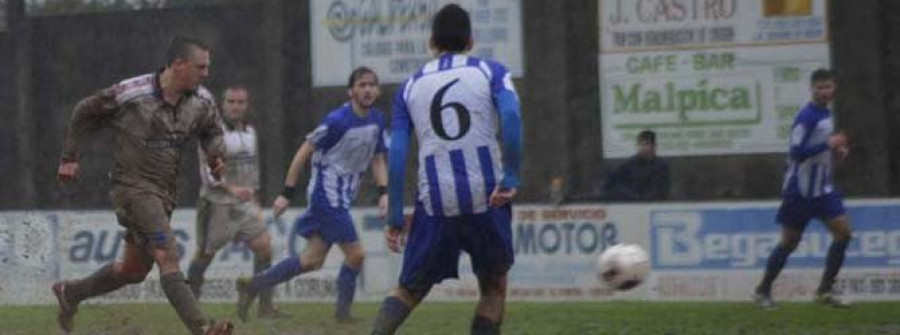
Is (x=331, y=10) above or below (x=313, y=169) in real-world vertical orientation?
above

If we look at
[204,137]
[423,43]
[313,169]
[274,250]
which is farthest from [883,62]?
[204,137]

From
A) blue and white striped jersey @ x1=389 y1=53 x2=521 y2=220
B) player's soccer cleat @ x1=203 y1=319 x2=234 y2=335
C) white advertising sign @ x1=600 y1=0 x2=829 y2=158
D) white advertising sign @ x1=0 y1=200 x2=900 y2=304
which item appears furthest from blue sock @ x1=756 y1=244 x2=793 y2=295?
blue and white striped jersey @ x1=389 y1=53 x2=521 y2=220

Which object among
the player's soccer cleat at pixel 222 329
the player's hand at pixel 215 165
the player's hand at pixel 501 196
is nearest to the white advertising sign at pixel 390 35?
the player's hand at pixel 215 165

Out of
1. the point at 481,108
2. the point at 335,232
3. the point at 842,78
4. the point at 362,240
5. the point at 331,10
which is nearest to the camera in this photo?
the point at 481,108

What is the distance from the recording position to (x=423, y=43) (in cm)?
2184

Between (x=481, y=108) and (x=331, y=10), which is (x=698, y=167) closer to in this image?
(x=331, y=10)

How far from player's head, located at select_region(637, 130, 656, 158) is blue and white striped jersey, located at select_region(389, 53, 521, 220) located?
10.9m

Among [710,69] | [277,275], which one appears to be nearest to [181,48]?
[277,275]

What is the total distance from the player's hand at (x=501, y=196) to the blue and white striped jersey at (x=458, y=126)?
0.05 meters

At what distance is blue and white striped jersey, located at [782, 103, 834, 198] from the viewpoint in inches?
646

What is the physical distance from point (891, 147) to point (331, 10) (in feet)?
20.5

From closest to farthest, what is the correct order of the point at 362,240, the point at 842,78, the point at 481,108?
the point at 481,108
the point at 362,240
the point at 842,78

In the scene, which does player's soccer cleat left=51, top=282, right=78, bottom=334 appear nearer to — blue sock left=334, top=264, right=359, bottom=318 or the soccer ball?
blue sock left=334, top=264, right=359, bottom=318

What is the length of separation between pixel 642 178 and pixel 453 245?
10.8 metres
